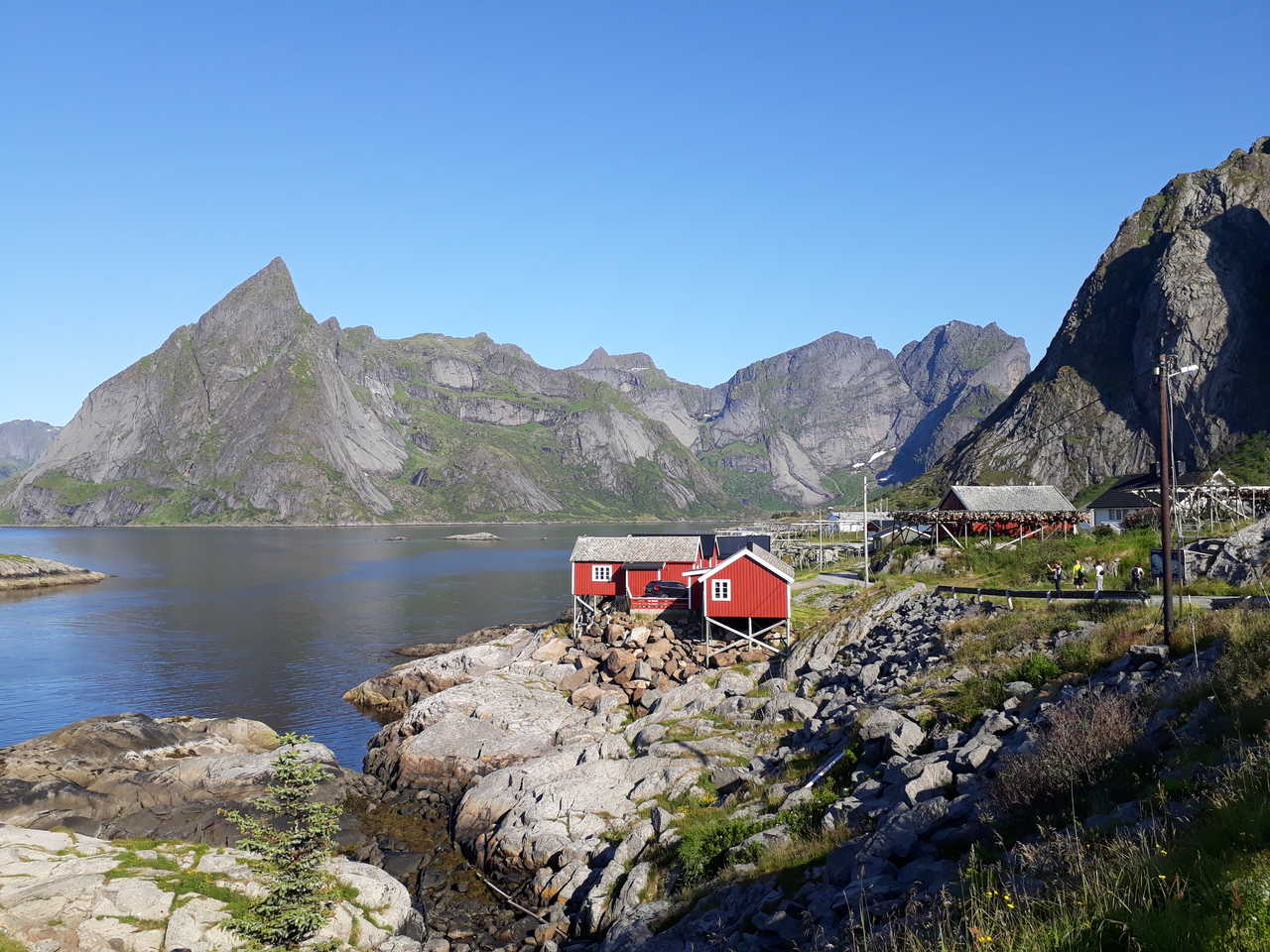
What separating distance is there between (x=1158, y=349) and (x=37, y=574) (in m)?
201

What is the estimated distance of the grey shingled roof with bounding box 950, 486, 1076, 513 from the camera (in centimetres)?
6291

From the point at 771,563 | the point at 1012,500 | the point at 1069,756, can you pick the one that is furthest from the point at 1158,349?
the point at 1069,756

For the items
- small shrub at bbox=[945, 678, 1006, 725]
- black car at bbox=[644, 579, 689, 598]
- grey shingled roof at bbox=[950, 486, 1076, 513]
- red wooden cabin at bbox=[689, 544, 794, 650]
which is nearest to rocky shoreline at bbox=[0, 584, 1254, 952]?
small shrub at bbox=[945, 678, 1006, 725]

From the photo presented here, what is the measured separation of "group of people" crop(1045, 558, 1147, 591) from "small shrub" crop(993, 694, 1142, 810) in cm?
2214

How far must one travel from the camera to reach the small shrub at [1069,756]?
14258 mm

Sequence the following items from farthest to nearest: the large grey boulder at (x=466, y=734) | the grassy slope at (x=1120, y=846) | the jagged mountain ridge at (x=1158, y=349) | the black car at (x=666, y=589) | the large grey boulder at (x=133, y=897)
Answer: the jagged mountain ridge at (x=1158, y=349) < the black car at (x=666, y=589) < the large grey boulder at (x=466, y=734) < the large grey boulder at (x=133, y=897) < the grassy slope at (x=1120, y=846)

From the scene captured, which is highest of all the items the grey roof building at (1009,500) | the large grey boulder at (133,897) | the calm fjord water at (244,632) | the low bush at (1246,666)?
the grey roof building at (1009,500)

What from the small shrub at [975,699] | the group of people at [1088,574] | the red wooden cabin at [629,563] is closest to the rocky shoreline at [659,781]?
the small shrub at [975,699]

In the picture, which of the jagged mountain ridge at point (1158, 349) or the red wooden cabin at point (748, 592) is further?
the jagged mountain ridge at point (1158, 349)

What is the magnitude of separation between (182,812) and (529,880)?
48.0 ft

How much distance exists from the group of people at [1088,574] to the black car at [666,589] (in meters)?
22.6

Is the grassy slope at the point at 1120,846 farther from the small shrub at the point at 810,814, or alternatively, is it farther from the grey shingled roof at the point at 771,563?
the grey shingled roof at the point at 771,563

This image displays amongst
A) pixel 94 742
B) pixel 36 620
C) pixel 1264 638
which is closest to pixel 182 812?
pixel 94 742

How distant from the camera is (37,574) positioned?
116188 mm
